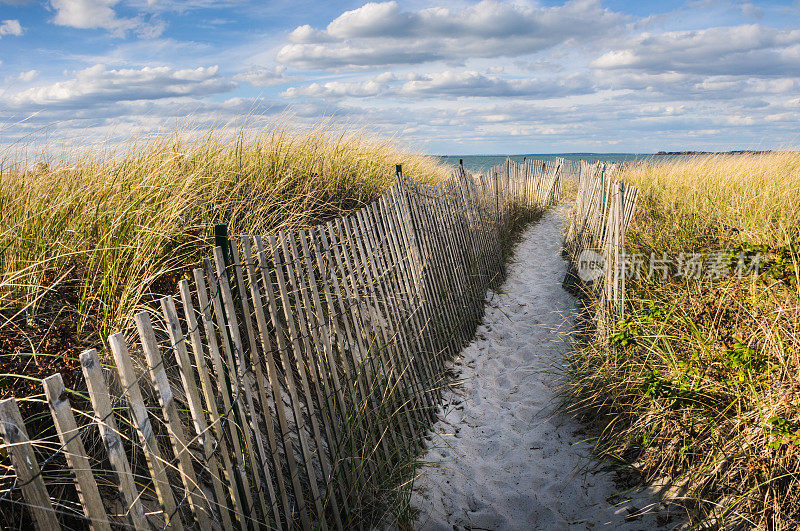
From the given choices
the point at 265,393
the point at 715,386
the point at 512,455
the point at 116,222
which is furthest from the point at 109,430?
the point at 715,386

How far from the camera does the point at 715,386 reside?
2938 mm

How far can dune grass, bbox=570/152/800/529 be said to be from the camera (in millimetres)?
2551

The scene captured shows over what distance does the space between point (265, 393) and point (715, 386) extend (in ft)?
8.39

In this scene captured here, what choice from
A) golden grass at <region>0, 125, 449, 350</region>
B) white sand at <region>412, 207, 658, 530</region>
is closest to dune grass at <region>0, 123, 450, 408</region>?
golden grass at <region>0, 125, 449, 350</region>

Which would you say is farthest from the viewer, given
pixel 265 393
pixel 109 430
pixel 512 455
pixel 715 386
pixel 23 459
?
pixel 512 455

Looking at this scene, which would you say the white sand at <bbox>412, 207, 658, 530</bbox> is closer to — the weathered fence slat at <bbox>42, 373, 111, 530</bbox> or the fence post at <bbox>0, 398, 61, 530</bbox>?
the weathered fence slat at <bbox>42, 373, 111, 530</bbox>

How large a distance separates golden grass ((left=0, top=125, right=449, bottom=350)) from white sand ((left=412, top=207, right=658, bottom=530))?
2.06m

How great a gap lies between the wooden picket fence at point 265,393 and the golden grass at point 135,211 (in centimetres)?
28

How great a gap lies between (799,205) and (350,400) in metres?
5.37

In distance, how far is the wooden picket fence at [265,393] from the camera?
1438 mm

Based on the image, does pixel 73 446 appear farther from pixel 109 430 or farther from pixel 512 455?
pixel 512 455

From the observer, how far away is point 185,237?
348cm

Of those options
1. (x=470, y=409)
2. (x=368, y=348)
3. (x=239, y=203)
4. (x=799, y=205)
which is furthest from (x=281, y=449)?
(x=799, y=205)

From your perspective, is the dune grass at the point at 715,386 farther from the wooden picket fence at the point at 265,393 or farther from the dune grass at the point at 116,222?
the dune grass at the point at 116,222
